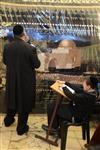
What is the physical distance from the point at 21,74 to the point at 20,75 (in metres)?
0.02

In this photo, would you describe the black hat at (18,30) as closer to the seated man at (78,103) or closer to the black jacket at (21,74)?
the black jacket at (21,74)

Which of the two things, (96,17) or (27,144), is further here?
(96,17)

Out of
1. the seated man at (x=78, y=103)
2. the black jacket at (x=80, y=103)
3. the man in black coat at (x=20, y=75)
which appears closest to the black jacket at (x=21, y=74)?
the man in black coat at (x=20, y=75)

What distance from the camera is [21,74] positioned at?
15.7ft

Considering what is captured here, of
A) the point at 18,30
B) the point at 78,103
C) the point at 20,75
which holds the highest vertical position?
the point at 18,30

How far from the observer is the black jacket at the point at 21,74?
15.6 feet

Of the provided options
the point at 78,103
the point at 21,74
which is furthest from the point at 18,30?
the point at 78,103

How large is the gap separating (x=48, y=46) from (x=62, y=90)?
6.02 ft

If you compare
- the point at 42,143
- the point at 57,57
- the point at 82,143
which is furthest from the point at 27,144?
the point at 57,57

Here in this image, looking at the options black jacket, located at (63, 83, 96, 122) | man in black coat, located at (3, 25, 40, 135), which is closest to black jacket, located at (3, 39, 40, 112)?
man in black coat, located at (3, 25, 40, 135)

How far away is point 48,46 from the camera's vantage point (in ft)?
19.4

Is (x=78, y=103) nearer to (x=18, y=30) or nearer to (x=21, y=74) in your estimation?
(x=21, y=74)

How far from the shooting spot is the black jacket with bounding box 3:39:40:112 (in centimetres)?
475

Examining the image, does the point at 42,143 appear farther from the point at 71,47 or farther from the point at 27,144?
the point at 71,47
